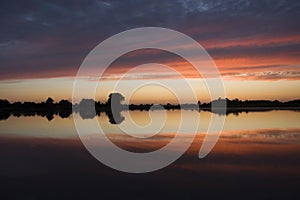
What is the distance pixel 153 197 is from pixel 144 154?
5955 millimetres

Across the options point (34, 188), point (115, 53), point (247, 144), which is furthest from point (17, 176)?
point (115, 53)

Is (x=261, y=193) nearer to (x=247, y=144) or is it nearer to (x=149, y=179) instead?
(x=149, y=179)

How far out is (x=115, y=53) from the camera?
4191cm

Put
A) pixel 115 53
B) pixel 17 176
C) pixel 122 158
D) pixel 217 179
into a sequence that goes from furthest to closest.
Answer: pixel 115 53 < pixel 122 158 < pixel 17 176 < pixel 217 179

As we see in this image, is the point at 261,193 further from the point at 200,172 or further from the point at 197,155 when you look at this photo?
the point at 197,155

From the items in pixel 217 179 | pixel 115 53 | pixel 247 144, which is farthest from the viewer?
pixel 115 53

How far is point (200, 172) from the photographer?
11.1 metres

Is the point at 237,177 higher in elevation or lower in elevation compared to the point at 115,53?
lower

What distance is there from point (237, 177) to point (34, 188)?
5901 mm

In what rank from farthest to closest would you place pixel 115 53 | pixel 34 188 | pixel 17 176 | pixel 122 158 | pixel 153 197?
pixel 115 53 → pixel 122 158 → pixel 17 176 → pixel 34 188 → pixel 153 197

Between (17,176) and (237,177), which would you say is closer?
(237,177)

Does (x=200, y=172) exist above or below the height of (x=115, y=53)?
below

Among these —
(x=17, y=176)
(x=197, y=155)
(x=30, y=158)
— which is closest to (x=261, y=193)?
(x=197, y=155)

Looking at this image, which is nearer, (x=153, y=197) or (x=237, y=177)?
(x=153, y=197)
